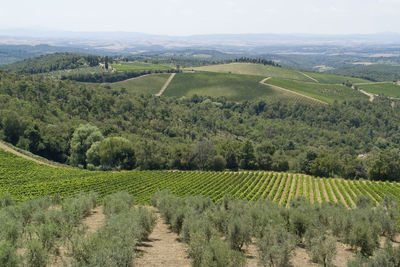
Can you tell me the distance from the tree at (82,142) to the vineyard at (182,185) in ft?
64.3

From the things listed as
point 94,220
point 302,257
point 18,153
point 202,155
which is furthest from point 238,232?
point 202,155

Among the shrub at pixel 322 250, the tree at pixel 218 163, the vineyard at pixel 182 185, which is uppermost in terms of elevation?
the shrub at pixel 322 250

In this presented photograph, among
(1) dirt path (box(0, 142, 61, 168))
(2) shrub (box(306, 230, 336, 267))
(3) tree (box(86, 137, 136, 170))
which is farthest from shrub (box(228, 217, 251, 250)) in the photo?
(3) tree (box(86, 137, 136, 170))

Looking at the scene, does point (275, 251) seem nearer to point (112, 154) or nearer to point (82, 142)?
point (112, 154)

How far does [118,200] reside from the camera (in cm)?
3278

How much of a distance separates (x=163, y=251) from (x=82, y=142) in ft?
226

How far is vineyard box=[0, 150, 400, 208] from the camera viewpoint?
169 feet

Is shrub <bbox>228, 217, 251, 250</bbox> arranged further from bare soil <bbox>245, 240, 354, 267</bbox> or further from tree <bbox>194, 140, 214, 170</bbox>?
tree <bbox>194, 140, 214, 170</bbox>

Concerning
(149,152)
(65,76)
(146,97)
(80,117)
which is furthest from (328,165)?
(65,76)

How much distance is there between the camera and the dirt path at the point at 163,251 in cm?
2225

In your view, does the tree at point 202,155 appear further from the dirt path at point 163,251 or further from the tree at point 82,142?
the dirt path at point 163,251

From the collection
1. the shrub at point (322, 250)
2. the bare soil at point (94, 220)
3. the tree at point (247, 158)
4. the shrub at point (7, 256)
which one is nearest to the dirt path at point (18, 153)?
the bare soil at point (94, 220)

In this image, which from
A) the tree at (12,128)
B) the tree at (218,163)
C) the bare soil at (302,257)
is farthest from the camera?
the tree at (218,163)

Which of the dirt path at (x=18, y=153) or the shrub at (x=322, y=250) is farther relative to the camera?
the dirt path at (x=18, y=153)
